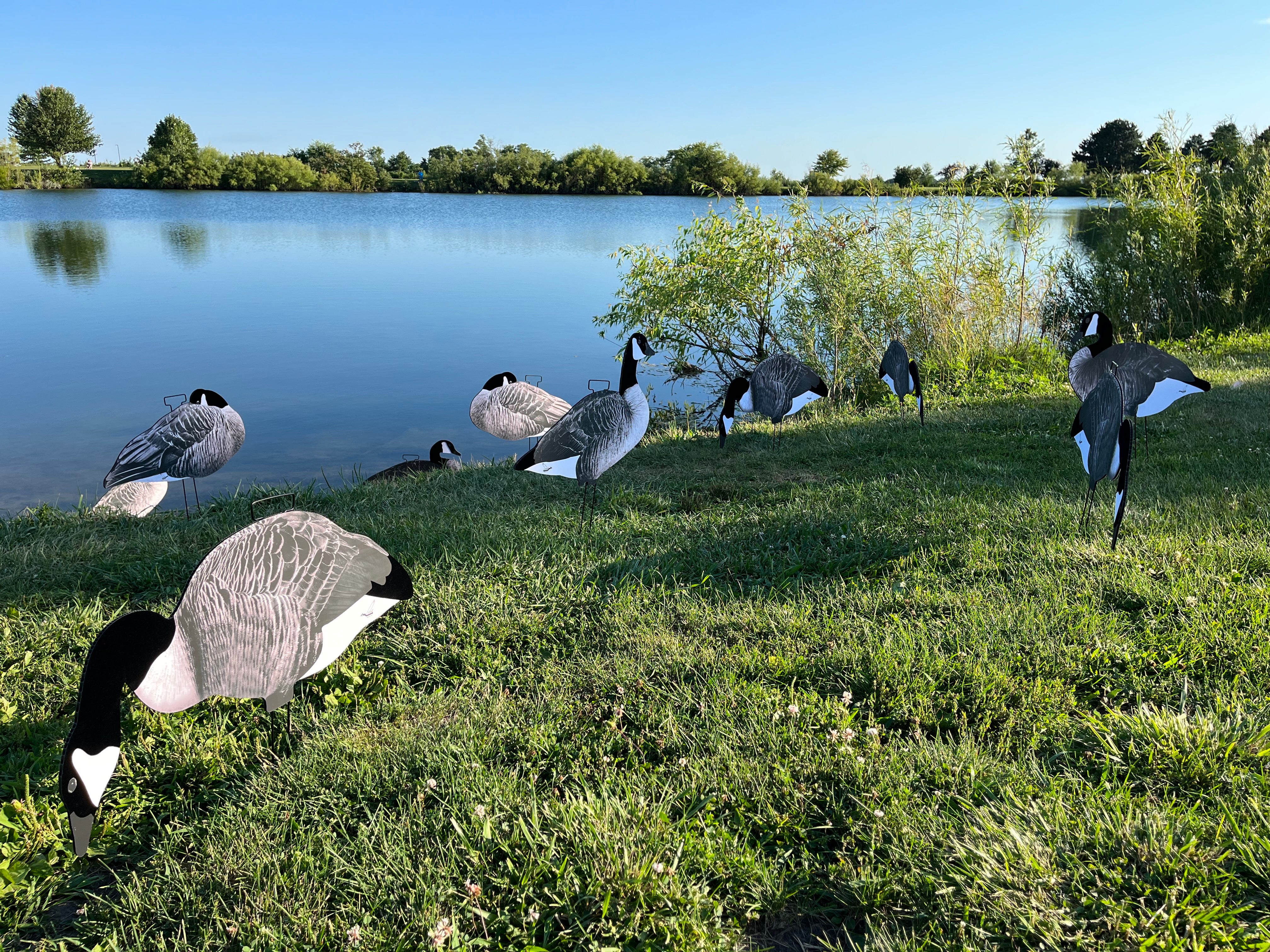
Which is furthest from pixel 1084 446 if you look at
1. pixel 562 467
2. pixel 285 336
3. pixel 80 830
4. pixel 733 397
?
pixel 285 336

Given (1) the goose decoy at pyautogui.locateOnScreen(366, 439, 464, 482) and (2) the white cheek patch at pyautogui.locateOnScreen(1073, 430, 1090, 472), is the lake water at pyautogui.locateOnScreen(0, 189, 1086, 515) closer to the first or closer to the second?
(1) the goose decoy at pyautogui.locateOnScreen(366, 439, 464, 482)

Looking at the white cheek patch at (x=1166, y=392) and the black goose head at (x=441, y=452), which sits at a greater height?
the white cheek patch at (x=1166, y=392)

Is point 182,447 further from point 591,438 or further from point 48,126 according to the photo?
point 48,126

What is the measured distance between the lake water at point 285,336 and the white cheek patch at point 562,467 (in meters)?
5.97

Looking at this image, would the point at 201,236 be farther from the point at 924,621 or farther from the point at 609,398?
the point at 924,621

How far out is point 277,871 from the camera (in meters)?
2.52

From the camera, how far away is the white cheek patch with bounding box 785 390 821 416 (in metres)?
8.48

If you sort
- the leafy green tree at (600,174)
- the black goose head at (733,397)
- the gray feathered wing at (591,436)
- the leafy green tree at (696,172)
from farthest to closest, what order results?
1. the leafy green tree at (600,174)
2. the leafy green tree at (696,172)
3. the black goose head at (733,397)
4. the gray feathered wing at (591,436)

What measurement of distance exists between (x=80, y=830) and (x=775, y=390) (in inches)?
285

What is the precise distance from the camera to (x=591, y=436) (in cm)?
508

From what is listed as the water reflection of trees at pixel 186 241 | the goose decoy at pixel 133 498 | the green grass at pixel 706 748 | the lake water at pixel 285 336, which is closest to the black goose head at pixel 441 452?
the lake water at pixel 285 336

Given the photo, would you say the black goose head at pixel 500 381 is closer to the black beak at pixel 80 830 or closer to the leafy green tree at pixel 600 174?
the black beak at pixel 80 830

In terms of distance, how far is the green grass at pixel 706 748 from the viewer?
233cm

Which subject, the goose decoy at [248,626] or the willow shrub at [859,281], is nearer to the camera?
the goose decoy at [248,626]
